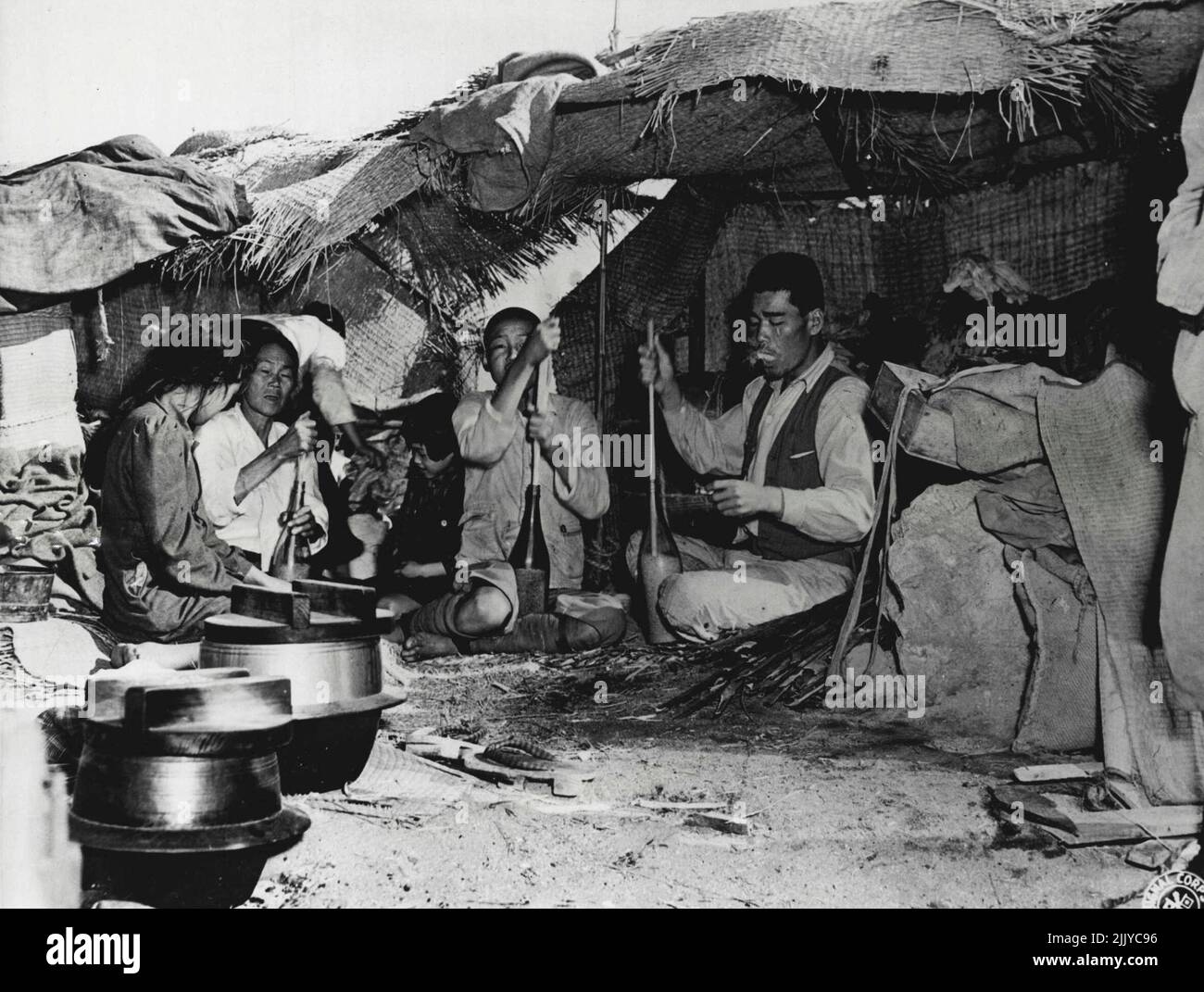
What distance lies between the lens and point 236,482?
6.10 metres

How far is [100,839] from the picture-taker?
10.6ft

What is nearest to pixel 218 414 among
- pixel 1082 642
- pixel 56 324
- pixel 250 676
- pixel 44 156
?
pixel 56 324

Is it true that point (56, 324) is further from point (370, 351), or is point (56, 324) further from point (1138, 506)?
point (1138, 506)

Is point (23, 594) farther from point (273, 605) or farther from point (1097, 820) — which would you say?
Answer: point (1097, 820)

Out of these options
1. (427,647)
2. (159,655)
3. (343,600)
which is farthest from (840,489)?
(159,655)

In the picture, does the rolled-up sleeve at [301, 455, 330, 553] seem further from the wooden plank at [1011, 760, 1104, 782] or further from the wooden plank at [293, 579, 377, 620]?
the wooden plank at [1011, 760, 1104, 782]

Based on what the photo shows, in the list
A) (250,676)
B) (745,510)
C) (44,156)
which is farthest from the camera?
(745,510)

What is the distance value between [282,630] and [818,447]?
3096 millimetres

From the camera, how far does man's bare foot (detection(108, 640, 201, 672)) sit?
16.0 feet

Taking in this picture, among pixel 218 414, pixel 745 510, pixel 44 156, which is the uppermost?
pixel 44 156

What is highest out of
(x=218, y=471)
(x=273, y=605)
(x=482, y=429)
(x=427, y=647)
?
(x=482, y=429)

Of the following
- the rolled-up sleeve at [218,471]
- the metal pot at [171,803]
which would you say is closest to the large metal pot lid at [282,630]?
the metal pot at [171,803]

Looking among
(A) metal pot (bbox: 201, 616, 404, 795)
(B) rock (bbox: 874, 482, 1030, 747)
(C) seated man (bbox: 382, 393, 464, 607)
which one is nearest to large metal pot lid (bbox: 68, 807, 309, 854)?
(A) metal pot (bbox: 201, 616, 404, 795)

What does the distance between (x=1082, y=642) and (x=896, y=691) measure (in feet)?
2.73
